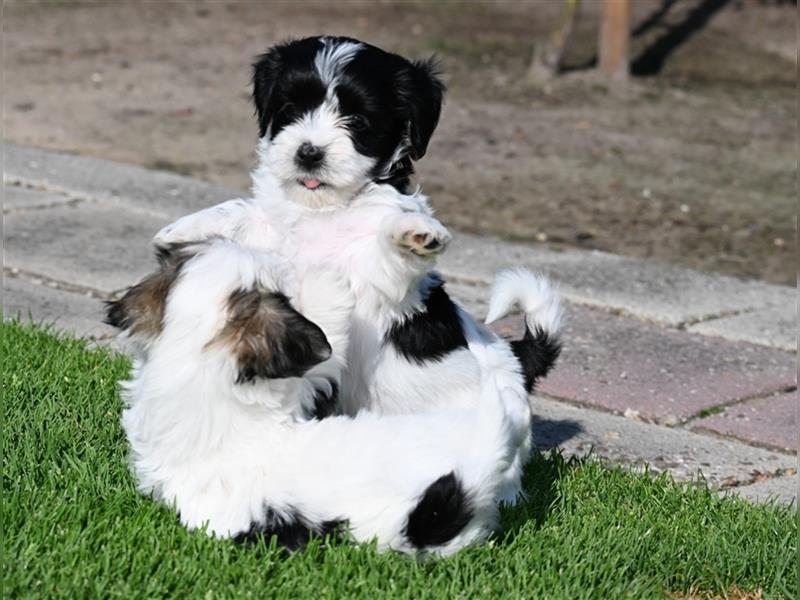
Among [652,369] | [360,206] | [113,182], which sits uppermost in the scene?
[360,206]

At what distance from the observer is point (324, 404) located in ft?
13.6

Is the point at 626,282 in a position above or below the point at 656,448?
below

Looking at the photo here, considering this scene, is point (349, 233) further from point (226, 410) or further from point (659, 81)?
point (659, 81)

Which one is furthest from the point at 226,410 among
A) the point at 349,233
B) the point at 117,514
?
the point at 349,233

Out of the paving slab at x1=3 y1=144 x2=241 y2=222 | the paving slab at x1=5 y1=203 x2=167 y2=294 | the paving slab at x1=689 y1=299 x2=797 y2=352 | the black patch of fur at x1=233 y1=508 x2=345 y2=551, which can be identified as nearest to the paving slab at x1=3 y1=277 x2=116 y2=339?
the paving slab at x1=5 y1=203 x2=167 y2=294

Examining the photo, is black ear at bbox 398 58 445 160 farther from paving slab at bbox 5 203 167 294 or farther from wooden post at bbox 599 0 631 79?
wooden post at bbox 599 0 631 79

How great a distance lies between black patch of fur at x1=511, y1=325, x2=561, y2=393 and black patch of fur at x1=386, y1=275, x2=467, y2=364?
38cm

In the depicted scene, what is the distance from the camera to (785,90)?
14.4m

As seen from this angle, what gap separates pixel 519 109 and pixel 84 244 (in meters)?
6.26

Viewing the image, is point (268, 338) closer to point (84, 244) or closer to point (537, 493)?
point (537, 493)

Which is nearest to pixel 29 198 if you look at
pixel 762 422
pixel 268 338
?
pixel 762 422

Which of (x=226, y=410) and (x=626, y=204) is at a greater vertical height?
(x=226, y=410)

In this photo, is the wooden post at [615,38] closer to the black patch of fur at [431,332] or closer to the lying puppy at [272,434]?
the black patch of fur at [431,332]

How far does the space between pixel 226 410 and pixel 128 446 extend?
0.96m
